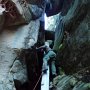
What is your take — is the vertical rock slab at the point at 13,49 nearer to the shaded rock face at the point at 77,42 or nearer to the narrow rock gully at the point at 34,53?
the narrow rock gully at the point at 34,53

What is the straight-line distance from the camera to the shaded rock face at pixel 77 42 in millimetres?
7285

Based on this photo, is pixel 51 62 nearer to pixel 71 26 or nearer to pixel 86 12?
pixel 71 26

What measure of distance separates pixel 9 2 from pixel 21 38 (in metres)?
1.53

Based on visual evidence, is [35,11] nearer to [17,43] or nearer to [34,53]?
[34,53]

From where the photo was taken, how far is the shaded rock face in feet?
23.9

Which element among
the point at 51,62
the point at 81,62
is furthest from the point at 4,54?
the point at 81,62

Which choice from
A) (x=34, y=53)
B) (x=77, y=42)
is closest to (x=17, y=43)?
(x=34, y=53)

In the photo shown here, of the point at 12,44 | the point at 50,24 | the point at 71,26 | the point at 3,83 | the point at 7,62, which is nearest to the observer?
the point at 3,83

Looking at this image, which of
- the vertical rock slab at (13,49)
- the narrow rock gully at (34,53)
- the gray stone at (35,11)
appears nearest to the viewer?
the narrow rock gully at (34,53)

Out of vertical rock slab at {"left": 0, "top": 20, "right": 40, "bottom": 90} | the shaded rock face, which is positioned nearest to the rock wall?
vertical rock slab at {"left": 0, "top": 20, "right": 40, "bottom": 90}

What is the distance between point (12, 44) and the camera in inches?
331

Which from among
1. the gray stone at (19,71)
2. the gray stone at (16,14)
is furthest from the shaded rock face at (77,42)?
the gray stone at (16,14)

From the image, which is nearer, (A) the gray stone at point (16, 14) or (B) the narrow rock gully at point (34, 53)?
(B) the narrow rock gully at point (34, 53)

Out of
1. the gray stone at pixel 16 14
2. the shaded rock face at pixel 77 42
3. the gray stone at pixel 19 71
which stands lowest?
the gray stone at pixel 19 71
